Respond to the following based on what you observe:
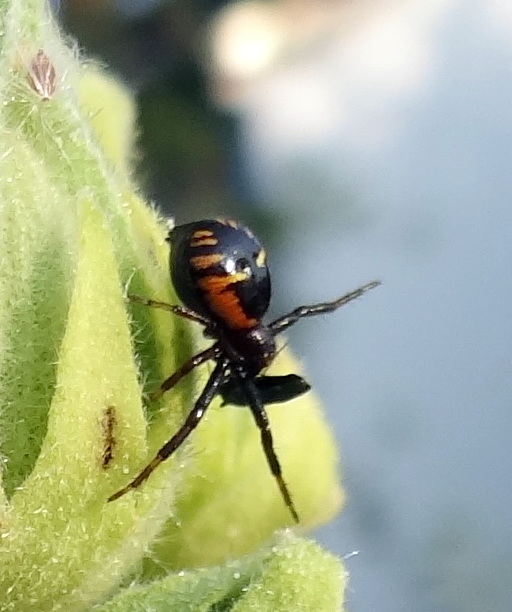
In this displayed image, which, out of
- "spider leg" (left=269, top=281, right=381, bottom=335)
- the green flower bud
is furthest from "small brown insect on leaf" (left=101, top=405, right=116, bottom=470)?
"spider leg" (left=269, top=281, right=381, bottom=335)

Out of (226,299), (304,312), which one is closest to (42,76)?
(226,299)

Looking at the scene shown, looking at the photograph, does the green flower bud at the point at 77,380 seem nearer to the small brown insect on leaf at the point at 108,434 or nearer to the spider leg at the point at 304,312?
the small brown insect on leaf at the point at 108,434

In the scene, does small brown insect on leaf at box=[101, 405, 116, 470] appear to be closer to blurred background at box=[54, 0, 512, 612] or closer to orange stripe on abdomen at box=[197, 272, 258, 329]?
orange stripe on abdomen at box=[197, 272, 258, 329]

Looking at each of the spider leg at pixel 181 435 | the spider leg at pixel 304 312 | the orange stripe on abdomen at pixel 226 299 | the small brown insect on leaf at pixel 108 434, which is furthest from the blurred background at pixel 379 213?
the small brown insect on leaf at pixel 108 434

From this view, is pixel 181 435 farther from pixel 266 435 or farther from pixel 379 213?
pixel 379 213

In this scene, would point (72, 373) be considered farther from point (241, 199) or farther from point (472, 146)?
point (472, 146)

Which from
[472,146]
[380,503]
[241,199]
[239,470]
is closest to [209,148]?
[241,199]
